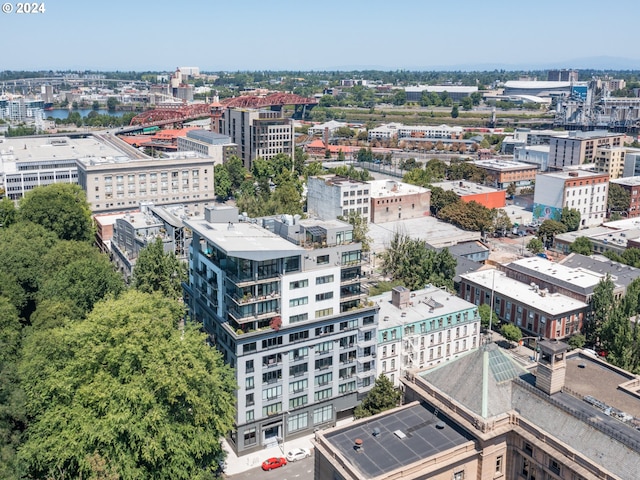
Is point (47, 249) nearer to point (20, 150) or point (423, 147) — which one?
point (20, 150)

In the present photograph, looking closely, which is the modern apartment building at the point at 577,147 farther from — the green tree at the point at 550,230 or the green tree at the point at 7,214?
the green tree at the point at 7,214

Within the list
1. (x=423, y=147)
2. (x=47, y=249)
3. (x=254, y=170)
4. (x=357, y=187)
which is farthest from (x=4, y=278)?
(x=423, y=147)

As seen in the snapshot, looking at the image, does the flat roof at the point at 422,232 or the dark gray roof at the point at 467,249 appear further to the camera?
the flat roof at the point at 422,232

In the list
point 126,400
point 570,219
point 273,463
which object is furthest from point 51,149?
point 126,400

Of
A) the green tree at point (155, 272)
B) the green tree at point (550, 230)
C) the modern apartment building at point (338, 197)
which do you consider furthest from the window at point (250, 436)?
the green tree at point (550, 230)

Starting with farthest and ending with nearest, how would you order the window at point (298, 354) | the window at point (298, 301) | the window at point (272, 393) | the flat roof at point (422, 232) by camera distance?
1. the flat roof at point (422, 232)
2. the window at point (298, 354)
3. the window at point (298, 301)
4. the window at point (272, 393)

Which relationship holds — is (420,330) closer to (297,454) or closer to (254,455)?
(297,454)
